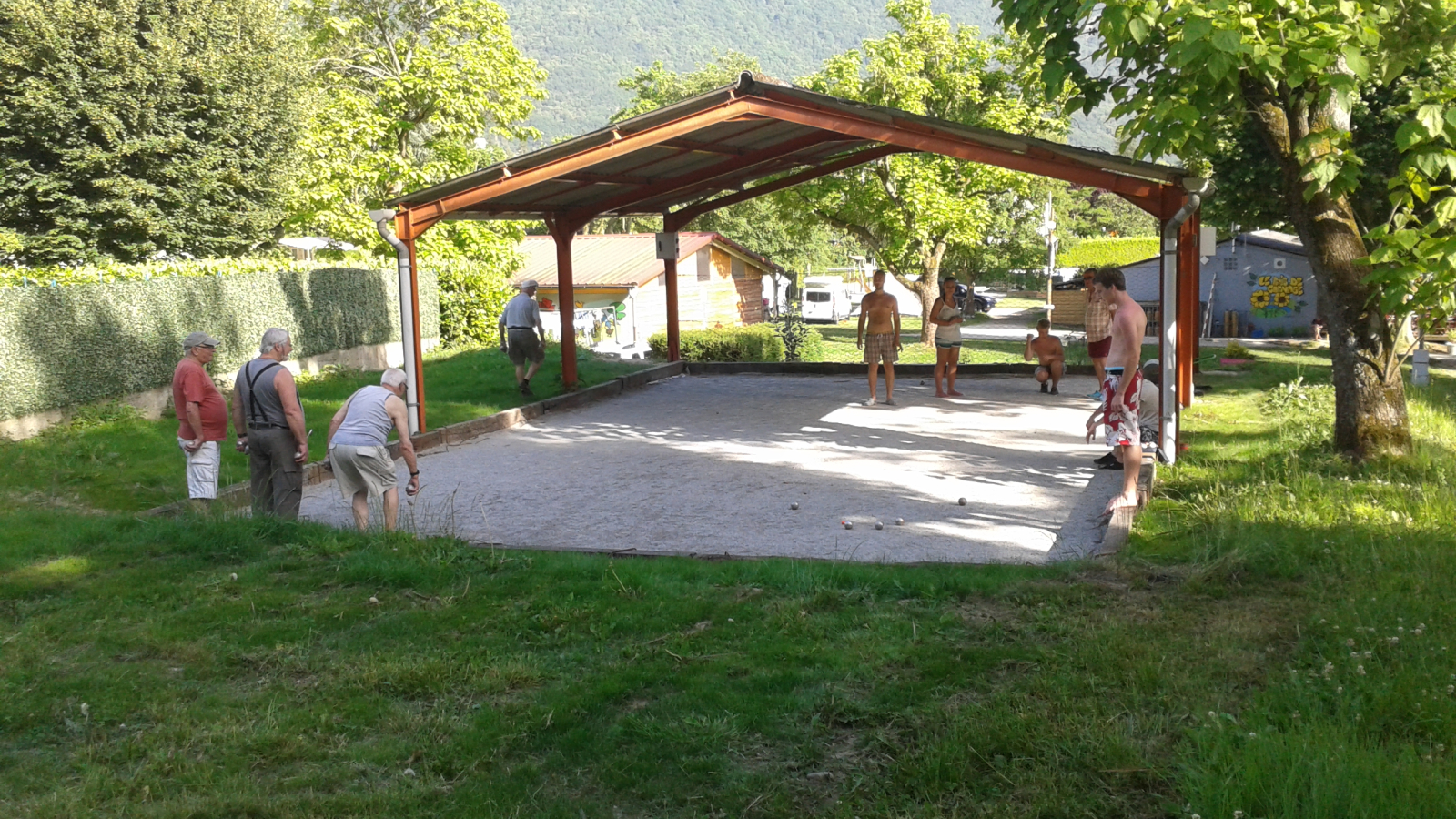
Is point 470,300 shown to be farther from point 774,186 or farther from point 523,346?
point 523,346

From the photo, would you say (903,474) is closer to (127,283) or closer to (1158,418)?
(1158,418)

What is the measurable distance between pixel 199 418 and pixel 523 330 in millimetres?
8094

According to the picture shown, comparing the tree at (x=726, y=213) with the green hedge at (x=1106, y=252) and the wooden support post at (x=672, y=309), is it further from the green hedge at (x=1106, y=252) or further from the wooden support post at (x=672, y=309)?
the wooden support post at (x=672, y=309)

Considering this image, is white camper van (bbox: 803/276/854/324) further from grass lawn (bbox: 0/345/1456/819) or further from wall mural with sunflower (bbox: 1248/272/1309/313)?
grass lawn (bbox: 0/345/1456/819)

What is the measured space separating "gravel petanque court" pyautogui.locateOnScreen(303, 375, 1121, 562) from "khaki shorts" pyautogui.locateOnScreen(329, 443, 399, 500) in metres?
0.41

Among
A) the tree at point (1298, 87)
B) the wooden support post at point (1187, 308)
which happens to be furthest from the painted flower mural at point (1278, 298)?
the tree at point (1298, 87)

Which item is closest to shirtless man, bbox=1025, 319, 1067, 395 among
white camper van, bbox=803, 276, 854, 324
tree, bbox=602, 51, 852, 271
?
tree, bbox=602, 51, 852, 271

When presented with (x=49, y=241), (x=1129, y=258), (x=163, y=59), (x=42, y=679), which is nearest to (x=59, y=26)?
(x=163, y=59)

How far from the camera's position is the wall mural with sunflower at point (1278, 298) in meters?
39.1

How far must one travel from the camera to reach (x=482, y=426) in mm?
14625

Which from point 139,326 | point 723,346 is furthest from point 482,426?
point 723,346

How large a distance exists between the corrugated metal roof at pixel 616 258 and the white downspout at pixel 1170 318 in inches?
1216

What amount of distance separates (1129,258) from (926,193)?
31.6 meters

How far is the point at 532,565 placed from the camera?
7.43 metres
